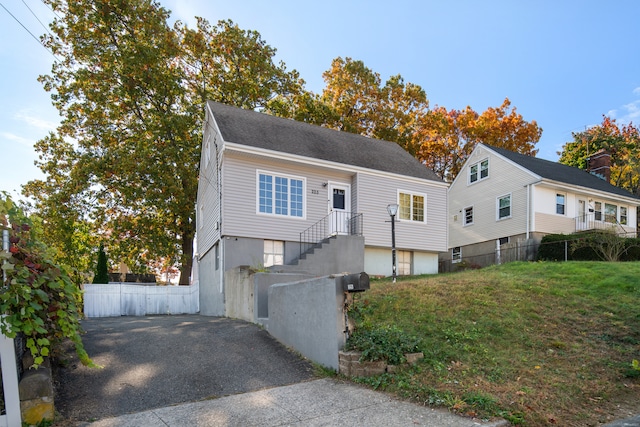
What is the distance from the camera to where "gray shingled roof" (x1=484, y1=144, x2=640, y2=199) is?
22719 millimetres

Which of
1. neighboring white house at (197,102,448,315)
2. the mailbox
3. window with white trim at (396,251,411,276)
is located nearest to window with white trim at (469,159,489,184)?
neighboring white house at (197,102,448,315)

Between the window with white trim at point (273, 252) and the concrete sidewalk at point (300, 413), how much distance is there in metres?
9.17

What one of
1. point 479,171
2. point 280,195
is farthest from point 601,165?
point 280,195

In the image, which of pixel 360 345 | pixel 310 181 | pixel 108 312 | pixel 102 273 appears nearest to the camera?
pixel 360 345

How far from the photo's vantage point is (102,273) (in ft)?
67.6

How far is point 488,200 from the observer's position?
24609 mm

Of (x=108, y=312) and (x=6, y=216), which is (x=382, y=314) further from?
(x=108, y=312)

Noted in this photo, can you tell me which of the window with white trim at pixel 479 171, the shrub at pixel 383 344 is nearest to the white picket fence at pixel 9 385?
the shrub at pixel 383 344

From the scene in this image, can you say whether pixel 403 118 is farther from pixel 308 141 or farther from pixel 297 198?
pixel 297 198

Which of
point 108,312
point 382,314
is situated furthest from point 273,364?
point 108,312

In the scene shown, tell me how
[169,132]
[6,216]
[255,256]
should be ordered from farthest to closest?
[169,132], [255,256], [6,216]

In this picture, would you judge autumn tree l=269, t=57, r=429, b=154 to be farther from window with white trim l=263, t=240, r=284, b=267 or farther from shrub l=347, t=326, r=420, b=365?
shrub l=347, t=326, r=420, b=365

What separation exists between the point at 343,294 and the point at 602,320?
5250mm

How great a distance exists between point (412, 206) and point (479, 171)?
9.69 m
